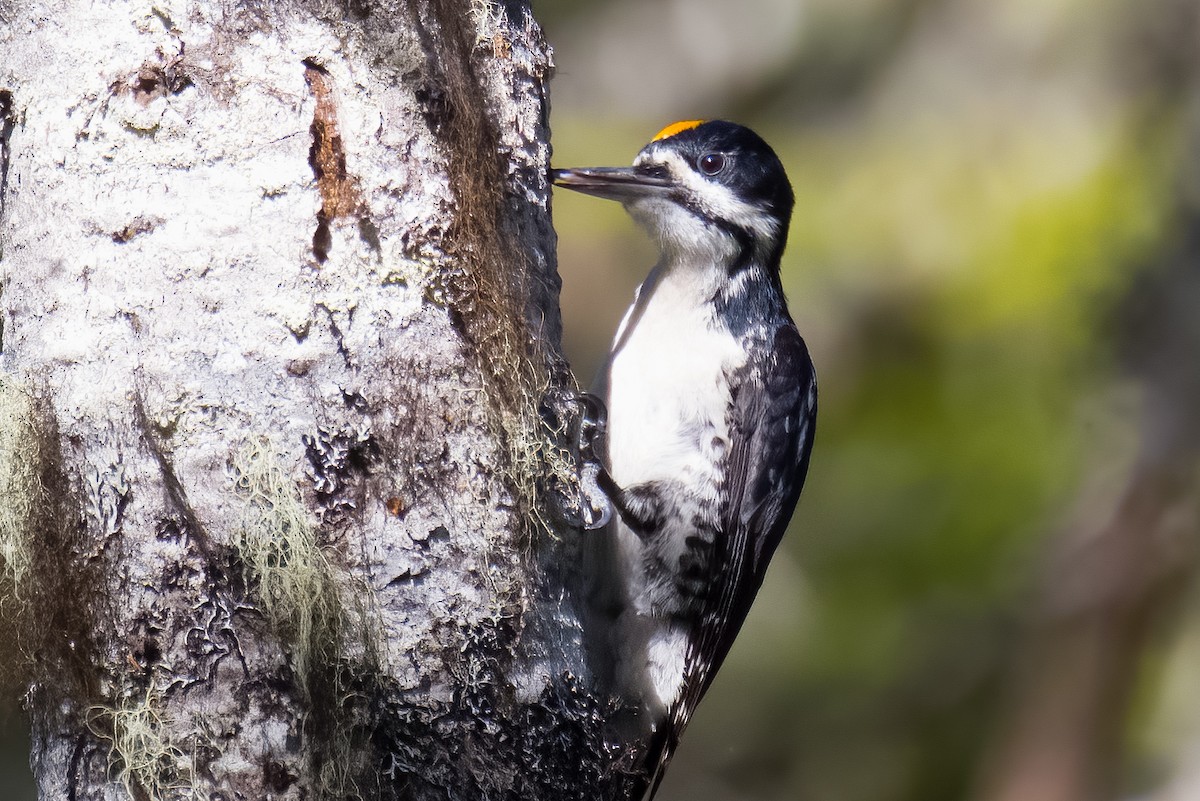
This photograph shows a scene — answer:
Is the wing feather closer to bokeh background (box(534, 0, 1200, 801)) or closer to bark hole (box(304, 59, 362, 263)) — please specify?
bark hole (box(304, 59, 362, 263))

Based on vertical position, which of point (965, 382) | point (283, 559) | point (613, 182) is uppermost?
point (965, 382)

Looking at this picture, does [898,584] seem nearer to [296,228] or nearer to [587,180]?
[587,180]

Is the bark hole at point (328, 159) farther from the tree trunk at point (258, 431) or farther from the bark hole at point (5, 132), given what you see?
the bark hole at point (5, 132)

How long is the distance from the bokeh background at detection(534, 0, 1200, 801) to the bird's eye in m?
2.99

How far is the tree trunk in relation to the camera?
2.33 meters

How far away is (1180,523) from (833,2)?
3.88 m

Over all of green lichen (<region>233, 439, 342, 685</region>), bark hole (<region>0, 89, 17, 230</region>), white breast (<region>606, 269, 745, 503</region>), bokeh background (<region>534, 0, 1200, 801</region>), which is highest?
bokeh background (<region>534, 0, 1200, 801</region>)

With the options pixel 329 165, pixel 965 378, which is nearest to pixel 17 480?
pixel 329 165

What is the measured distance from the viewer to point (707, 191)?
370cm

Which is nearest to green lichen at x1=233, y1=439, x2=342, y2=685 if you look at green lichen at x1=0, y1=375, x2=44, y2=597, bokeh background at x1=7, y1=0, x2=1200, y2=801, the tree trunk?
the tree trunk

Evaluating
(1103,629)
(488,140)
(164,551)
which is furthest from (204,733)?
(1103,629)

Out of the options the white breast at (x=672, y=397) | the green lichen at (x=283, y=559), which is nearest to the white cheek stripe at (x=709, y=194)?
the white breast at (x=672, y=397)

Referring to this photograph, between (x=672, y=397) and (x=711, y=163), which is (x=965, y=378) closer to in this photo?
(x=711, y=163)

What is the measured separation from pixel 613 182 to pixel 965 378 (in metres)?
3.69
